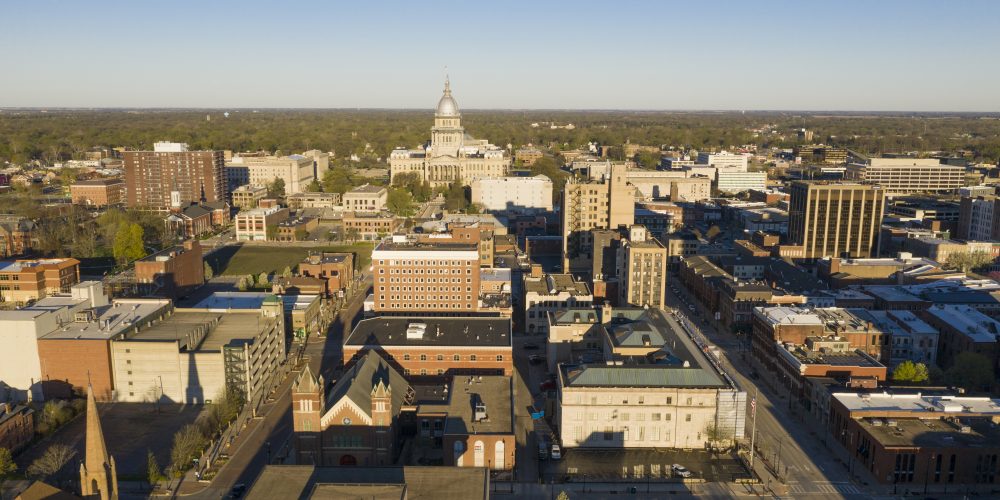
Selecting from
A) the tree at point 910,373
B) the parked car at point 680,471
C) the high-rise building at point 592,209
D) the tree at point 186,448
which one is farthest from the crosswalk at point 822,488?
the high-rise building at point 592,209

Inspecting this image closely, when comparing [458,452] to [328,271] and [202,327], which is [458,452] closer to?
[202,327]

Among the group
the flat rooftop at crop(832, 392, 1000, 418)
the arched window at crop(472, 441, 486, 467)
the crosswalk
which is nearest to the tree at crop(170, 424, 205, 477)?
the arched window at crop(472, 441, 486, 467)

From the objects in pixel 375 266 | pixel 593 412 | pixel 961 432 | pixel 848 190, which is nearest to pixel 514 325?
pixel 375 266

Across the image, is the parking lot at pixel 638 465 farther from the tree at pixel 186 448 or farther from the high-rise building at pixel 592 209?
the high-rise building at pixel 592 209

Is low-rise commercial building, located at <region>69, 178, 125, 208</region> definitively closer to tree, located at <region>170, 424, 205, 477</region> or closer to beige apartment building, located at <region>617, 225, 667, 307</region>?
beige apartment building, located at <region>617, 225, 667, 307</region>

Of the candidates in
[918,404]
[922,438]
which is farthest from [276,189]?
[922,438]
